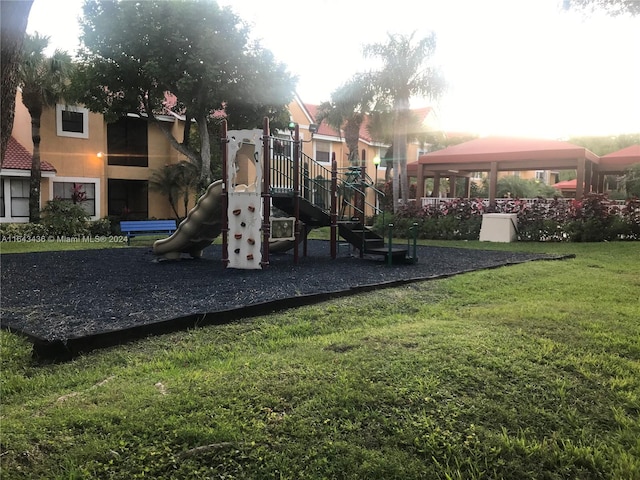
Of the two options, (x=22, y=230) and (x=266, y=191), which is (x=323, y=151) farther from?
(x=266, y=191)

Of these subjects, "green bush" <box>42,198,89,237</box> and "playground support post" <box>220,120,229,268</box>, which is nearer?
"playground support post" <box>220,120,229,268</box>

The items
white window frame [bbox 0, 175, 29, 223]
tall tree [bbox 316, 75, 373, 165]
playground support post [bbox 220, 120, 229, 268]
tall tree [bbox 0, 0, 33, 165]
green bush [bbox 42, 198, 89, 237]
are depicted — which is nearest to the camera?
tall tree [bbox 0, 0, 33, 165]

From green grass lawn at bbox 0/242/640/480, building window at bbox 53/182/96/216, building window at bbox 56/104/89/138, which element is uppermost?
building window at bbox 56/104/89/138

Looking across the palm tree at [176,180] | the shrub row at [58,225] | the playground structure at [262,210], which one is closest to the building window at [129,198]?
the palm tree at [176,180]

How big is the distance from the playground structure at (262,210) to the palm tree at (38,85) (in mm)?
10070

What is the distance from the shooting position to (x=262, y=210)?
33.0ft

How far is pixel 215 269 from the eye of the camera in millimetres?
10008

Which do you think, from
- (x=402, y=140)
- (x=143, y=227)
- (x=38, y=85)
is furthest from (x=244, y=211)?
(x=402, y=140)

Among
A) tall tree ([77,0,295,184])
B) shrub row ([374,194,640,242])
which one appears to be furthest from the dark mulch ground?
tall tree ([77,0,295,184])

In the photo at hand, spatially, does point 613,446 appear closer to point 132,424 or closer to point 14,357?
point 132,424

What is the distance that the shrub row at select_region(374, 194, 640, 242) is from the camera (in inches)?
608

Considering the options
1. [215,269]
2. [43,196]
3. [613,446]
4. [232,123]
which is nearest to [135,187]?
[43,196]

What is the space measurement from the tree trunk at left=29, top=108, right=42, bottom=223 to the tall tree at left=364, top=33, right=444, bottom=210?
13.9 meters

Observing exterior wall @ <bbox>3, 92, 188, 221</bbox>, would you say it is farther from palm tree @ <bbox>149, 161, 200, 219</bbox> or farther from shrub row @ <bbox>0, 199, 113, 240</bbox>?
shrub row @ <bbox>0, 199, 113, 240</bbox>
